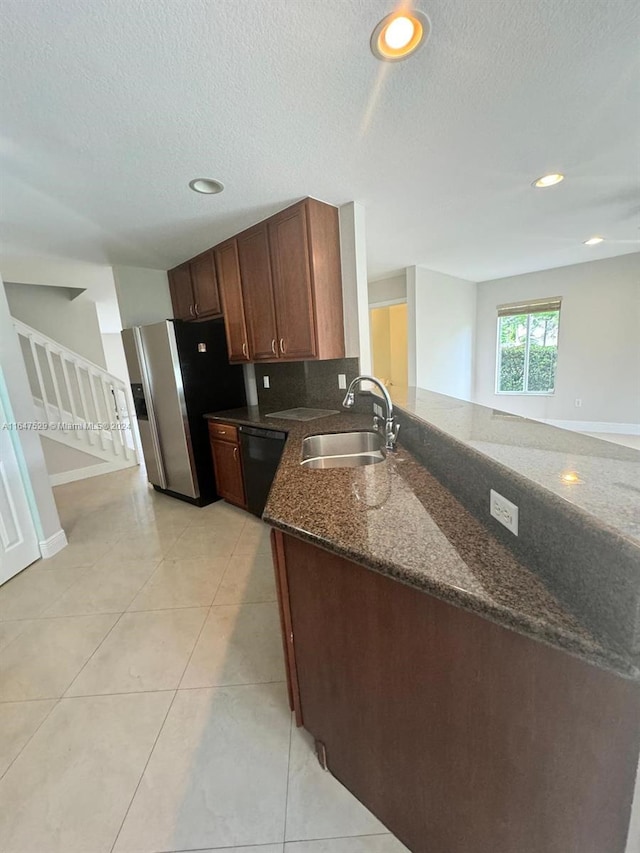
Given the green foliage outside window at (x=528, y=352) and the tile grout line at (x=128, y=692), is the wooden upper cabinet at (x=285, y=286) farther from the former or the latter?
the green foliage outside window at (x=528, y=352)

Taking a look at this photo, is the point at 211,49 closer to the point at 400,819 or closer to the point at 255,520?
the point at 400,819

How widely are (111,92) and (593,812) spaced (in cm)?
239

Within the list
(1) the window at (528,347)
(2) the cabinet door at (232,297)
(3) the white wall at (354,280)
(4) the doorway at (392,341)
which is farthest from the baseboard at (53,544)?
(1) the window at (528,347)

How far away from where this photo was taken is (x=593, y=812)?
21.9 inches

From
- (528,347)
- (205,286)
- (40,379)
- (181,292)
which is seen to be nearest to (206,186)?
(205,286)

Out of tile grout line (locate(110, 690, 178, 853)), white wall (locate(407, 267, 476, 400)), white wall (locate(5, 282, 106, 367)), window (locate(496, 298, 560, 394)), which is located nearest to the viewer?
tile grout line (locate(110, 690, 178, 853))

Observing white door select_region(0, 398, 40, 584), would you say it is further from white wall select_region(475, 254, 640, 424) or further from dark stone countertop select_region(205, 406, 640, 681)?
white wall select_region(475, 254, 640, 424)

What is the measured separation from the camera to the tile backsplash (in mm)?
2674

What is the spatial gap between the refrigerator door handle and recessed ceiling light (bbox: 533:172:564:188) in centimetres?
326

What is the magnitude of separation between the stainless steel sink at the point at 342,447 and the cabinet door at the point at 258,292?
0.95 meters

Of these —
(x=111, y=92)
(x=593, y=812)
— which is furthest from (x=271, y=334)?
(x=593, y=812)

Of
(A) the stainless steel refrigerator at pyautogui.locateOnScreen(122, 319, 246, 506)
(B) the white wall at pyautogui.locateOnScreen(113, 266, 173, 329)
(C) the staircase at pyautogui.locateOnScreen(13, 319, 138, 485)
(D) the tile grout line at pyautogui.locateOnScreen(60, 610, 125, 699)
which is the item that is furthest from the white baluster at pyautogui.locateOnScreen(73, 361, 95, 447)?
(D) the tile grout line at pyautogui.locateOnScreen(60, 610, 125, 699)

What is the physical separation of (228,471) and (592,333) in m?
5.55

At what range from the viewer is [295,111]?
1.39 metres
